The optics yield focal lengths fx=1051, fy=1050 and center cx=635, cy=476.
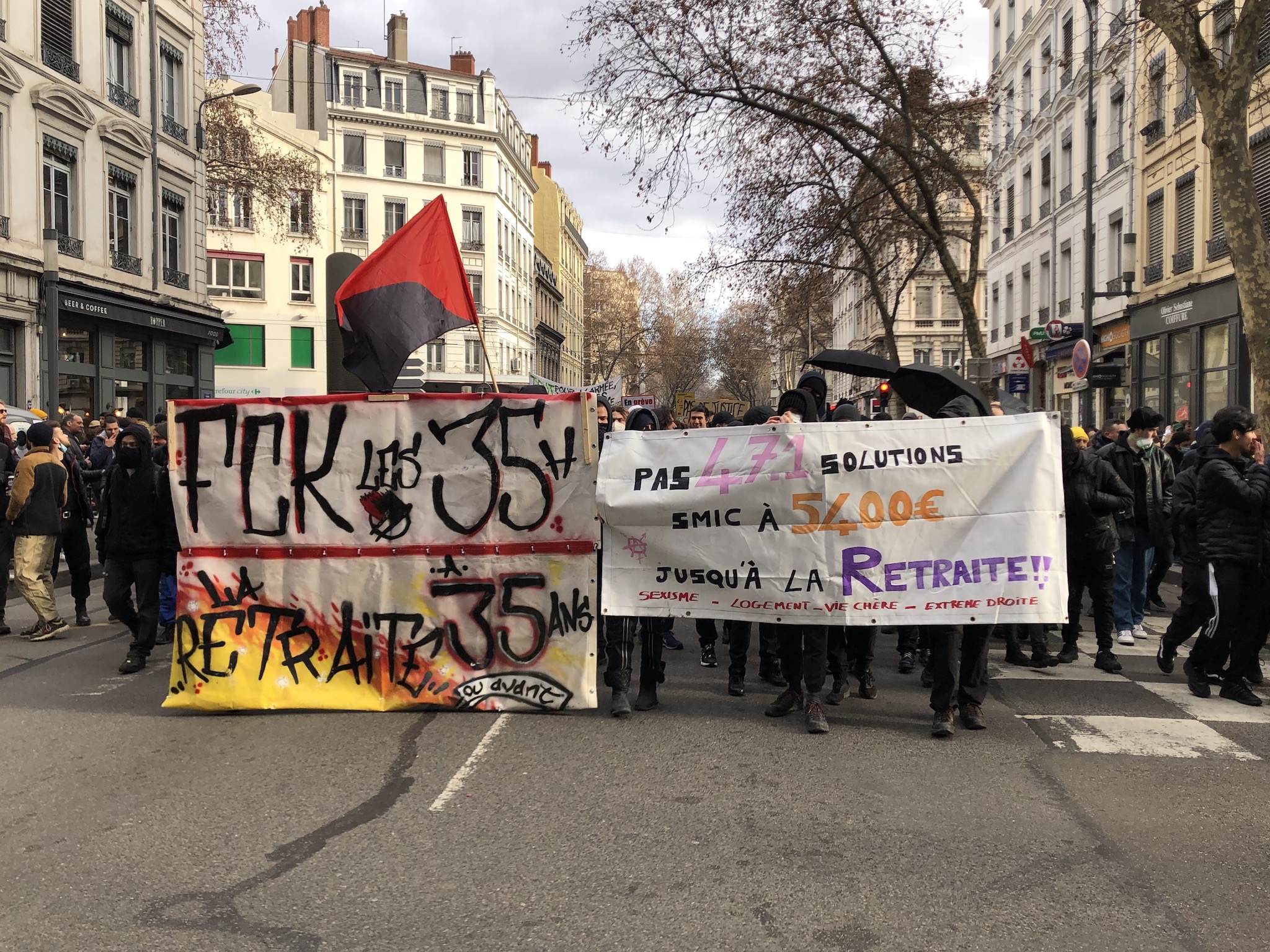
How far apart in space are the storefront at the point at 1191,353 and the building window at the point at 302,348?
36986 mm

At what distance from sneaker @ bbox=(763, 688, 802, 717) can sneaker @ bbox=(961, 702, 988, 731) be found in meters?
0.97

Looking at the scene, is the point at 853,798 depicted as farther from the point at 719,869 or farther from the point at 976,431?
the point at 976,431

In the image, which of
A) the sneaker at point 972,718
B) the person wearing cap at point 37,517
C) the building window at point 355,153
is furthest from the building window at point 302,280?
the sneaker at point 972,718

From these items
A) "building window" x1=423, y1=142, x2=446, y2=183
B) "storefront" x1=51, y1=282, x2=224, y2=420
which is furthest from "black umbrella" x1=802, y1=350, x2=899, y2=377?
"building window" x1=423, y1=142, x2=446, y2=183

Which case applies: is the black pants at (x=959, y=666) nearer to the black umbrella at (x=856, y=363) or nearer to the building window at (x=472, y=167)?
the black umbrella at (x=856, y=363)

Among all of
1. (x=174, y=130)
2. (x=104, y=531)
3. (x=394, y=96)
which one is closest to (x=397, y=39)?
(x=394, y=96)

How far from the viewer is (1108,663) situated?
7.88 meters

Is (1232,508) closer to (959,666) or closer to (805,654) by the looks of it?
(959,666)

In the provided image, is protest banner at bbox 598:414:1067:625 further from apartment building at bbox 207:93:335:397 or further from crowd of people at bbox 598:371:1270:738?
apartment building at bbox 207:93:335:397

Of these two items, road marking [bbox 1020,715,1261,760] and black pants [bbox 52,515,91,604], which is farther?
black pants [bbox 52,515,91,604]

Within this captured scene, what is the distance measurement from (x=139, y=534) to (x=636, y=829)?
5054mm

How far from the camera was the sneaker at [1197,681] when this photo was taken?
706 cm

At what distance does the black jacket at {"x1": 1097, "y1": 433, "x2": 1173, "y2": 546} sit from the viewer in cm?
929

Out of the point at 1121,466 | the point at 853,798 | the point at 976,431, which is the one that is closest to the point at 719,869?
the point at 853,798
